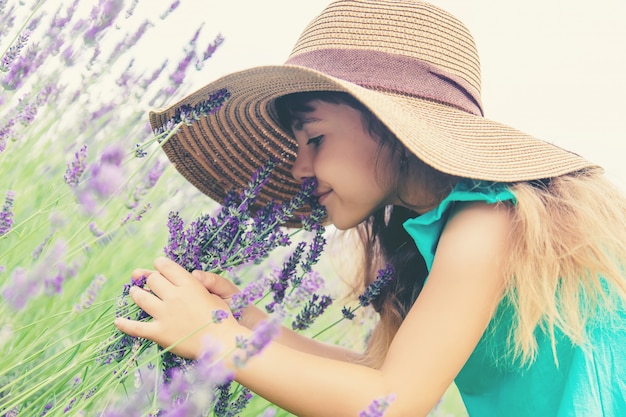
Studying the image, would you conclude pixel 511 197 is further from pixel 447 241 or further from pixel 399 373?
pixel 399 373

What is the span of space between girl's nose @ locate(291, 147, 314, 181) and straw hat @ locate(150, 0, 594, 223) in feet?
0.19

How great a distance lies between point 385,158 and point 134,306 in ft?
2.06

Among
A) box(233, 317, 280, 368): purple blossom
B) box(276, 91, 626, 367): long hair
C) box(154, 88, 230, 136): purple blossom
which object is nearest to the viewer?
box(233, 317, 280, 368): purple blossom

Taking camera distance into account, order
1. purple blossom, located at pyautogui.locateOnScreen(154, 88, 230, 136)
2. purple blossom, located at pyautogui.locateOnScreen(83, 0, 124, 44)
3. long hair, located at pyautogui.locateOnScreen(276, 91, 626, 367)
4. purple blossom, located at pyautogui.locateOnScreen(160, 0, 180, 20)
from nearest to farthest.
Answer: purple blossom, located at pyautogui.locateOnScreen(154, 88, 230, 136) → long hair, located at pyautogui.locateOnScreen(276, 91, 626, 367) → purple blossom, located at pyautogui.locateOnScreen(83, 0, 124, 44) → purple blossom, located at pyautogui.locateOnScreen(160, 0, 180, 20)

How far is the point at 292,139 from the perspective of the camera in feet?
5.05

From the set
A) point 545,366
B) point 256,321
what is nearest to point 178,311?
point 256,321

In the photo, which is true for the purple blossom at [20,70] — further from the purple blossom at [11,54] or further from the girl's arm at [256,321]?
the girl's arm at [256,321]

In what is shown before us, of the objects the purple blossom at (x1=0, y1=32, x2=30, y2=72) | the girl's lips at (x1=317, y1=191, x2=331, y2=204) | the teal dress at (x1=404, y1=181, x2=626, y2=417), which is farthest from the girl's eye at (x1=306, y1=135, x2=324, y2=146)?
the purple blossom at (x1=0, y1=32, x2=30, y2=72)

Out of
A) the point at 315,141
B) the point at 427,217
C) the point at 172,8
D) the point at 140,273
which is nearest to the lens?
the point at 140,273

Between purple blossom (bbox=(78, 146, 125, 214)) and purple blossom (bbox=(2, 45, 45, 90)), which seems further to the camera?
purple blossom (bbox=(2, 45, 45, 90))

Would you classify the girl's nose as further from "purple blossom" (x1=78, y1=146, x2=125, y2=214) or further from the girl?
"purple blossom" (x1=78, y1=146, x2=125, y2=214)

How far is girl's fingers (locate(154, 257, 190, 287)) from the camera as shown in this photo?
3.57 feet

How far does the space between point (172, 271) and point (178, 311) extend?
74mm

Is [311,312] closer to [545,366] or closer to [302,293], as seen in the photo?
[302,293]
